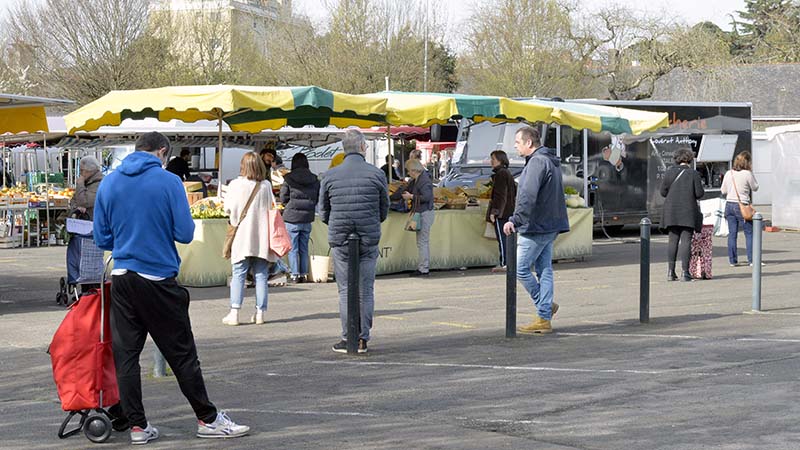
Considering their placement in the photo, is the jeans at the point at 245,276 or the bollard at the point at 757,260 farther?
the bollard at the point at 757,260

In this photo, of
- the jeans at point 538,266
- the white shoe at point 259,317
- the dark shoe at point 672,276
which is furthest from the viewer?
the dark shoe at point 672,276

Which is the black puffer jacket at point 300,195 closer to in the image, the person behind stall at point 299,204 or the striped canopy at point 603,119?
the person behind stall at point 299,204

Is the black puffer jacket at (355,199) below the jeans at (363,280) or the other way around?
the other way around

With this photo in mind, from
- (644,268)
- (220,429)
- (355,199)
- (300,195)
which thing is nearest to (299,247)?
(300,195)

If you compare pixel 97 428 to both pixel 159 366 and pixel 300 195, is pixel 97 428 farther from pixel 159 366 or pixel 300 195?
pixel 300 195

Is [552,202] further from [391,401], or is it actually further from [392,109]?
[392,109]

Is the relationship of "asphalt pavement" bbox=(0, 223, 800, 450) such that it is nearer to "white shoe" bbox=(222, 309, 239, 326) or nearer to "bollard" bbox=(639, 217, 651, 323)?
"white shoe" bbox=(222, 309, 239, 326)

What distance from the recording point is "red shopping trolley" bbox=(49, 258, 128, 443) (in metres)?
6.73

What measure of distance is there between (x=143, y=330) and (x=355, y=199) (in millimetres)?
3487

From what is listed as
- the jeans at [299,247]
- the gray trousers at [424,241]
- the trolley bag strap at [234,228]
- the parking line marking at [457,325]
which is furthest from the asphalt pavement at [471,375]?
the gray trousers at [424,241]

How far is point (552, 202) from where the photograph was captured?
10.9 m

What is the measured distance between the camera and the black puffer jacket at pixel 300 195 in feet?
52.0

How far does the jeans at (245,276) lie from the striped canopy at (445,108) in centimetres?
534

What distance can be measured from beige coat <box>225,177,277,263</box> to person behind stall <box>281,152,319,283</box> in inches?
141
